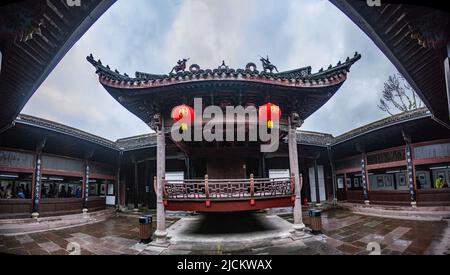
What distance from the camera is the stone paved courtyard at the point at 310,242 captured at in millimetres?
5758

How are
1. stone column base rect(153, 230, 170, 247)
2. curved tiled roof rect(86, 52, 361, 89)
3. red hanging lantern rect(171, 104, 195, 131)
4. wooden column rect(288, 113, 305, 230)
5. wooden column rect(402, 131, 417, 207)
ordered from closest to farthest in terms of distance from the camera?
red hanging lantern rect(171, 104, 195, 131)
stone column base rect(153, 230, 170, 247)
curved tiled roof rect(86, 52, 361, 89)
wooden column rect(288, 113, 305, 230)
wooden column rect(402, 131, 417, 207)

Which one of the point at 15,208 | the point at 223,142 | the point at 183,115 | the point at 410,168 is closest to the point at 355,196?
the point at 410,168

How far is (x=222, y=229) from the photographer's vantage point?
8.30 m

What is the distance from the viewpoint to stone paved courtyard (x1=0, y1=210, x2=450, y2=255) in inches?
227

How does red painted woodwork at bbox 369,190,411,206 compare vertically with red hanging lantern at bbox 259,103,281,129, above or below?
below

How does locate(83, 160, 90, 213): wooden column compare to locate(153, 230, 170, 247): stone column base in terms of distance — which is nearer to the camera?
locate(153, 230, 170, 247): stone column base

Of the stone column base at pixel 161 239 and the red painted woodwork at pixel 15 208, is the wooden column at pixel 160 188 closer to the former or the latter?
the stone column base at pixel 161 239

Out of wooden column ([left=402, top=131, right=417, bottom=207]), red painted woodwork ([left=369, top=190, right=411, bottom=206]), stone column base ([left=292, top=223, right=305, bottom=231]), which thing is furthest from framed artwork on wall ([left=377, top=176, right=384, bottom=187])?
stone column base ([left=292, top=223, right=305, bottom=231])

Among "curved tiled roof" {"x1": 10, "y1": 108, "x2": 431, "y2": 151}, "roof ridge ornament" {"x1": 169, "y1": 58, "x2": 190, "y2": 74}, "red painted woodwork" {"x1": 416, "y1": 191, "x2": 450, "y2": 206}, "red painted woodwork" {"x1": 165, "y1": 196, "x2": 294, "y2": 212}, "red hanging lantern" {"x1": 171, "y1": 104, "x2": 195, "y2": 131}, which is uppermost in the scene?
"roof ridge ornament" {"x1": 169, "y1": 58, "x2": 190, "y2": 74}

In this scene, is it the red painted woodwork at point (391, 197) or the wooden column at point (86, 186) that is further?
the wooden column at point (86, 186)

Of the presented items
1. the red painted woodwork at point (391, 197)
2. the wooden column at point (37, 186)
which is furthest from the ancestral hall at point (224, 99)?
the red painted woodwork at point (391, 197)

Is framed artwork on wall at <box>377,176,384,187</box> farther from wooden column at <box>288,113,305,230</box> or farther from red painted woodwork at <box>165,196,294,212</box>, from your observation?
red painted woodwork at <box>165,196,294,212</box>

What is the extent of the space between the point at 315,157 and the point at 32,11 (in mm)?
16577
